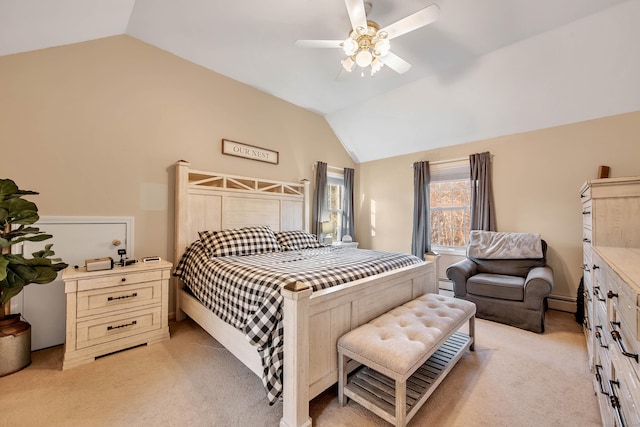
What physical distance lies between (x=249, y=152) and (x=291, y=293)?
2890 mm

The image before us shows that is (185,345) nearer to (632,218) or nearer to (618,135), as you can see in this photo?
(632,218)

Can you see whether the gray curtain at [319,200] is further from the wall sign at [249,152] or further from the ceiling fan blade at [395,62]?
the ceiling fan blade at [395,62]

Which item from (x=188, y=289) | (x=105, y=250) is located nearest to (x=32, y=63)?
(x=105, y=250)

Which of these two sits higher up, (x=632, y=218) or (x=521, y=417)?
(x=632, y=218)

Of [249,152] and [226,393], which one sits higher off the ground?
[249,152]

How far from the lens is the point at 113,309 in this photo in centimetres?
225

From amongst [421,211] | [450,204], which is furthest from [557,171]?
Result: [421,211]

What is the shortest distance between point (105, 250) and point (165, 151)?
125 centimetres

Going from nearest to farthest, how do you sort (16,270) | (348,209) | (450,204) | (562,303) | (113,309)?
(16,270) → (113,309) → (562,303) → (450,204) → (348,209)

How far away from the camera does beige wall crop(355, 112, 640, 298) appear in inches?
119

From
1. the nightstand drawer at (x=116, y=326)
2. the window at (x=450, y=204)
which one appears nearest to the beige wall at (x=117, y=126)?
the nightstand drawer at (x=116, y=326)

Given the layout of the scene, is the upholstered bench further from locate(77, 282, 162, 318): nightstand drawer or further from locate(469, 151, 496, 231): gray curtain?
locate(469, 151, 496, 231): gray curtain

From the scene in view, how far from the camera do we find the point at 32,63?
2312mm

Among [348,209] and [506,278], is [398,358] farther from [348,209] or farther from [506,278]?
[348,209]
